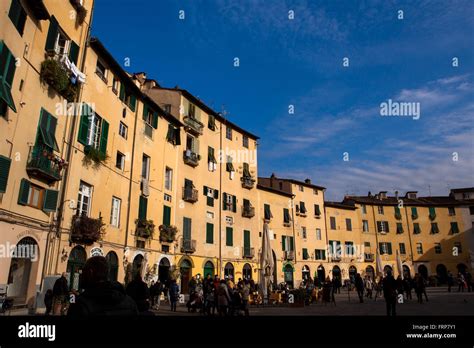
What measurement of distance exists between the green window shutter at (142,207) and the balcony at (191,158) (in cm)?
668

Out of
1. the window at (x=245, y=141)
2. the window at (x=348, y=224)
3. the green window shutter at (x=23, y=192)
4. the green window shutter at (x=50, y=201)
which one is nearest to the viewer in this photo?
the green window shutter at (x=23, y=192)

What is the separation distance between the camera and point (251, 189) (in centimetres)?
3806

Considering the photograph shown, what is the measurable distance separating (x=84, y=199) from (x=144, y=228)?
5.60m

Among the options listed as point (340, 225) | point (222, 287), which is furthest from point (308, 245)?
point (222, 287)

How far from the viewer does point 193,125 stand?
3141cm

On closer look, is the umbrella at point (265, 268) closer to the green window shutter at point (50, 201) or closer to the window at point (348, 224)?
the green window shutter at point (50, 201)

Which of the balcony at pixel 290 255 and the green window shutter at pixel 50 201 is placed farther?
the balcony at pixel 290 255

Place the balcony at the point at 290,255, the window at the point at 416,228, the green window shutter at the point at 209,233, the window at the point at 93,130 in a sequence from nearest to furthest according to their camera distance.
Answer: the window at the point at 93,130 < the green window shutter at the point at 209,233 < the balcony at the point at 290,255 < the window at the point at 416,228

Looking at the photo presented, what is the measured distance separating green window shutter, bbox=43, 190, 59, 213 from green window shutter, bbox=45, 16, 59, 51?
20.7ft

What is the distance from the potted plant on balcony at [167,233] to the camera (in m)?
25.6

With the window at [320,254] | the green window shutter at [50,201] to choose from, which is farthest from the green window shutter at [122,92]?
the window at [320,254]

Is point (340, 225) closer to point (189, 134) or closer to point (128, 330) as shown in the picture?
point (189, 134)

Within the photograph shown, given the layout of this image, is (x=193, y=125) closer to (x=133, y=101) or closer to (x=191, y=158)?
(x=191, y=158)

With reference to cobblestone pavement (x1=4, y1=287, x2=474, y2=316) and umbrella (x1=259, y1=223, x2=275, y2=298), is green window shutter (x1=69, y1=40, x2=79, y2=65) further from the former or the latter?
umbrella (x1=259, y1=223, x2=275, y2=298)
